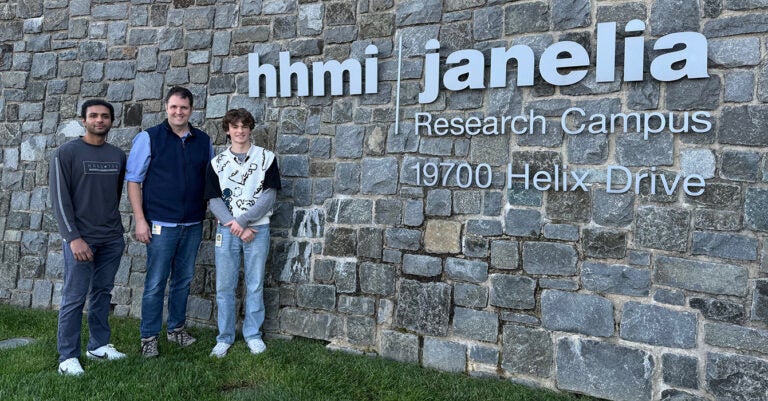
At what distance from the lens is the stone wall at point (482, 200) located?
3432mm

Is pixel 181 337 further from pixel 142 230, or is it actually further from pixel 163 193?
pixel 163 193

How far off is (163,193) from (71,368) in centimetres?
133

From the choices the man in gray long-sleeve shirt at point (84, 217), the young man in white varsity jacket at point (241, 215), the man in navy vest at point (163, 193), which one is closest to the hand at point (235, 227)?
the young man in white varsity jacket at point (241, 215)

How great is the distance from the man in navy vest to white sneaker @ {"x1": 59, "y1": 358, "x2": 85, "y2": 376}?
507 mm

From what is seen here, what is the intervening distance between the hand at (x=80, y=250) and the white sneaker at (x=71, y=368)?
2.26 ft

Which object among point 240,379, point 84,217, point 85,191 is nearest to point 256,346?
point 240,379

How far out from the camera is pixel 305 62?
4.73 m

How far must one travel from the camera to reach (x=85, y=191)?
3.87m

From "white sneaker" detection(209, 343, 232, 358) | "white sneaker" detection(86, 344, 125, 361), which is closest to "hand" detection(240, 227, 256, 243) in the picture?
"white sneaker" detection(209, 343, 232, 358)

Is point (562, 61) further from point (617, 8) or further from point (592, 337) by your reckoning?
point (592, 337)

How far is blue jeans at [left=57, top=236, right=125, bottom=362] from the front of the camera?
3854 mm

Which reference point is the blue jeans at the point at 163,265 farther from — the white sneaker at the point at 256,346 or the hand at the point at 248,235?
the white sneaker at the point at 256,346

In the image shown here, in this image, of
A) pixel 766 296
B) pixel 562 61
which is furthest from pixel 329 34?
pixel 766 296

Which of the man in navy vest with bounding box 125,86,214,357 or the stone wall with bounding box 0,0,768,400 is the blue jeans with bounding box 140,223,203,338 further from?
the stone wall with bounding box 0,0,768,400
